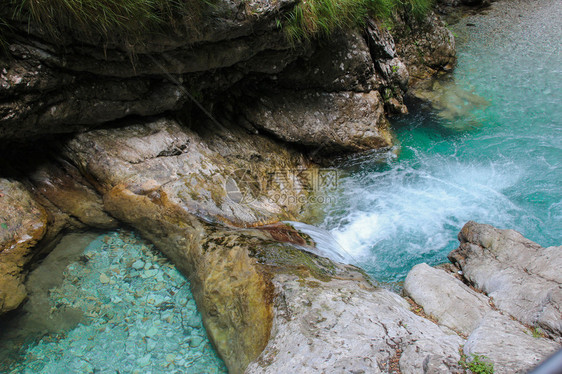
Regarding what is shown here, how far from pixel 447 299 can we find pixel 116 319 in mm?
3425

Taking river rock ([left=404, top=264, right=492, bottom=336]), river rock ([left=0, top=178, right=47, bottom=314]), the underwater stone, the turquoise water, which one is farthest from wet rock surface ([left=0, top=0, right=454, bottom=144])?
river rock ([left=404, top=264, right=492, bottom=336])

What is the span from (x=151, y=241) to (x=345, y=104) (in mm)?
4492

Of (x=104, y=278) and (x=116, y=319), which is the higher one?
(x=104, y=278)

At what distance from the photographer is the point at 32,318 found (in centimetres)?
369

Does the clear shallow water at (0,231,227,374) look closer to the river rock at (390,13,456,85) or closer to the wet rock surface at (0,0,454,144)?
the wet rock surface at (0,0,454,144)

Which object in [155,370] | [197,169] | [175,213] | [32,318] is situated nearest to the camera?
[155,370]

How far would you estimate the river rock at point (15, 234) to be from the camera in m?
3.64

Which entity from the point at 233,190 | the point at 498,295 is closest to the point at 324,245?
the point at 233,190

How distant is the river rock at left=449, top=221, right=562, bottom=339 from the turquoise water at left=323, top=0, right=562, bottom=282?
0.71m

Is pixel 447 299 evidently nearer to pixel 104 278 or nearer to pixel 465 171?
pixel 465 171

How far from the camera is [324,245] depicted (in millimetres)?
4879

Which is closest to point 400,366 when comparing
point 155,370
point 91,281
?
point 155,370

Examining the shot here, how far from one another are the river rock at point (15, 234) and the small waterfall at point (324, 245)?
9.92ft

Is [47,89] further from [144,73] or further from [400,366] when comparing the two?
[400,366]
